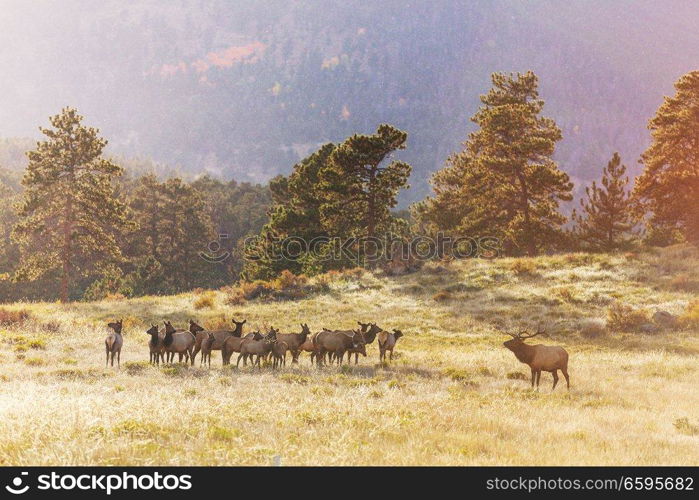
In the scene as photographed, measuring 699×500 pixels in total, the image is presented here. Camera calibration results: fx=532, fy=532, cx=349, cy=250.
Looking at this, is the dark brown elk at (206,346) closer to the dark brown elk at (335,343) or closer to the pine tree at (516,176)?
the dark brown elk at (335,343)

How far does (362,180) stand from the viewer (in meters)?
43.3

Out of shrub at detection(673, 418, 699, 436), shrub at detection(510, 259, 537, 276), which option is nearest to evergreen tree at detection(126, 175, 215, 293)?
shrub at detection(510, 259, 537, 276)

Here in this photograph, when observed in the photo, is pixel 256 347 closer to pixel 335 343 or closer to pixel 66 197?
Answer: pixel 335 343

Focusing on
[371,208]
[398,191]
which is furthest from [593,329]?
[371,208]

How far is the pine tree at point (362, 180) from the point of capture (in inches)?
1668

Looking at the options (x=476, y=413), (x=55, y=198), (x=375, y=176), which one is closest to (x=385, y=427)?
(x=476, y=413)

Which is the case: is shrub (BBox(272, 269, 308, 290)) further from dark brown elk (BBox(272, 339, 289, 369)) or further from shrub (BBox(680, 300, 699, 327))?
shrub (BBox(680, 300, 699, 327))

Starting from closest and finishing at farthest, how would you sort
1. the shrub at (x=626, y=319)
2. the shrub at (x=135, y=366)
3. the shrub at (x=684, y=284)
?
1. the shrub at (x=135, y=366)
2. the shrub at (x=626, y=319)
3. the shrub at (x=684, y=284)

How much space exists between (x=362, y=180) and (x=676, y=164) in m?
25.4

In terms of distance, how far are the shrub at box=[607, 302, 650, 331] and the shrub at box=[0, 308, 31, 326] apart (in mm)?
29123

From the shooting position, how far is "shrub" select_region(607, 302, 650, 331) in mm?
25500

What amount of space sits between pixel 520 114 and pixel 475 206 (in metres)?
10.7

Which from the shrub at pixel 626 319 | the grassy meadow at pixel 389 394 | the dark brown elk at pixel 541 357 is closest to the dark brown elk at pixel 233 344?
the grassy meadow at pixel 389 394

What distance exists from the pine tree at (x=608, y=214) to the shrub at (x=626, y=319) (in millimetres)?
26336
